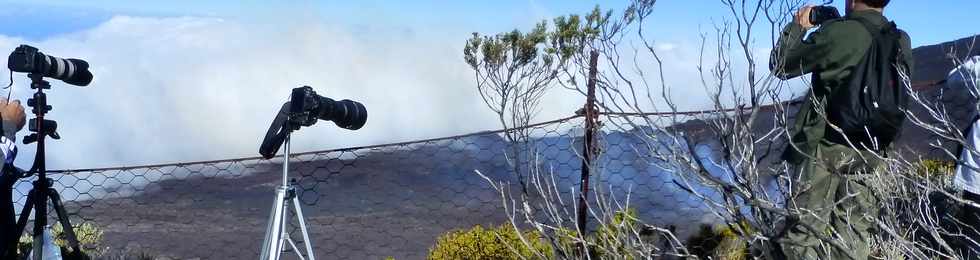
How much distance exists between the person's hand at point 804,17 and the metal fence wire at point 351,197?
1181 mm

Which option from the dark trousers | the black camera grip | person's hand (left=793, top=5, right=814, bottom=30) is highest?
person's hand (left=793, top=5, right=814, bottom=30)

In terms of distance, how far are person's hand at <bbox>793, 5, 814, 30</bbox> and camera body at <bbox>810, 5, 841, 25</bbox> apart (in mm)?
14

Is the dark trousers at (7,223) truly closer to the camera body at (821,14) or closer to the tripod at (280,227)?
the tripod at (280,227)

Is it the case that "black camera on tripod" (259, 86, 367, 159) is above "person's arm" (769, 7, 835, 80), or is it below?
below

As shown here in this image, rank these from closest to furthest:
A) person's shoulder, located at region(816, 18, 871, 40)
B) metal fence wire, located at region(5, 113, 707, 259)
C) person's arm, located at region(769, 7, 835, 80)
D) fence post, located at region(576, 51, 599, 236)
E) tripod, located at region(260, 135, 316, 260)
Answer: person's arm, located at region(769, 7, 835, 80) < person's shoulder, located at region(816, 18, 871, 40) < tripod, located at region(260, 135, 316, 260) < fence post, located at region(576, 51, 599, 236) < metal fence wire, located at region(5, 113, 707, 259)

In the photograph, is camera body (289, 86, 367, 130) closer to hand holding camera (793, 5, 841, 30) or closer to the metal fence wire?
the metal fence wire

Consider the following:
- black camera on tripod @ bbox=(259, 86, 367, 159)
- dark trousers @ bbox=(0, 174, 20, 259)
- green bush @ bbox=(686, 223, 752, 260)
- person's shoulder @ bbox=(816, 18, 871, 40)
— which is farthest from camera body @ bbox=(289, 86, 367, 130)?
person's shoulder @ bbox=(816, 18, 871, 40)

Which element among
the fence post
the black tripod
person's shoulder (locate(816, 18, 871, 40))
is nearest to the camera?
person's shoulder (locate(816, 18, 871, 40))

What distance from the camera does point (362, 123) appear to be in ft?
14.6

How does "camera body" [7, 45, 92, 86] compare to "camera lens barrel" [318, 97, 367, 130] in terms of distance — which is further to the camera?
"camera body" [7, 45, 92, 86]

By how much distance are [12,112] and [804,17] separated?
308 centimetres

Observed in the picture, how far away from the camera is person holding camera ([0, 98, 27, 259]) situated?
174 inches

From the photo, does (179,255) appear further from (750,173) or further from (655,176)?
(750,173)

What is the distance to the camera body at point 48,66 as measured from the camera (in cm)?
446
